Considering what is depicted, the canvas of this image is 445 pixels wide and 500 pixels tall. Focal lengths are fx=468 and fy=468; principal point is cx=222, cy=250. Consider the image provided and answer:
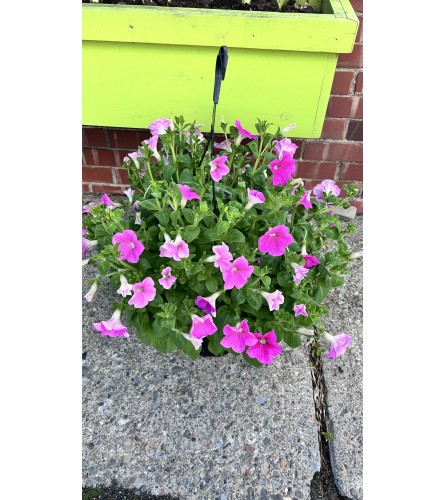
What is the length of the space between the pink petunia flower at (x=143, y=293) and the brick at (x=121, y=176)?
3.40ft

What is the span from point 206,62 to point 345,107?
650mm

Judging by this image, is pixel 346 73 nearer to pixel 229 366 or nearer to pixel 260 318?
A: pixel 260 318

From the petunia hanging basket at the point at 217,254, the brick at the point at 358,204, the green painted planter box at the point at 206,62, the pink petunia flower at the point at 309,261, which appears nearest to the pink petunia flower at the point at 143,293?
the petunia hanging basket at the point at 217,254

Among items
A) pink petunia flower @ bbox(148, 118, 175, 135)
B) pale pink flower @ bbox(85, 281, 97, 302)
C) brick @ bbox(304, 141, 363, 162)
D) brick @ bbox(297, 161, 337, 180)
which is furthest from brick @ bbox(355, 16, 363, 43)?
pale pink flower @ bbox(85, 281, 97, 302)

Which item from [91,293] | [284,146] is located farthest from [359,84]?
[91,293]

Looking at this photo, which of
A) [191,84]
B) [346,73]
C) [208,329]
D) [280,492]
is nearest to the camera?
[208,329]

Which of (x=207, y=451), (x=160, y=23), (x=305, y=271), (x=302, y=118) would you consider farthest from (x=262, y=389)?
(x=160, y=23)

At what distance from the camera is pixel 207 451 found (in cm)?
142

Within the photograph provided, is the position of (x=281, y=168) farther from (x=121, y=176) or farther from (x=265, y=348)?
(x=121, y=176)

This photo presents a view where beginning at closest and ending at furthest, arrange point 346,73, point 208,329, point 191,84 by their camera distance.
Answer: point 208,329 → point 191,84 → point 346,73

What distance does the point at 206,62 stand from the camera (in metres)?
1.49

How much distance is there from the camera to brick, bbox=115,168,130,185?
2.12 metres

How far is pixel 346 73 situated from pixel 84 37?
3.14 feet

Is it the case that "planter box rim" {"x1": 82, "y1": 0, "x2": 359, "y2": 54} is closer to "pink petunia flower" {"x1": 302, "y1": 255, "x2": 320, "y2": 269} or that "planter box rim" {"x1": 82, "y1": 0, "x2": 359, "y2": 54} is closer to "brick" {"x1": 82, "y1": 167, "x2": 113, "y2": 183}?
"pink petunia flower" {"x1": 302, "y1": 255, "x2": 320, "y2": 269}
